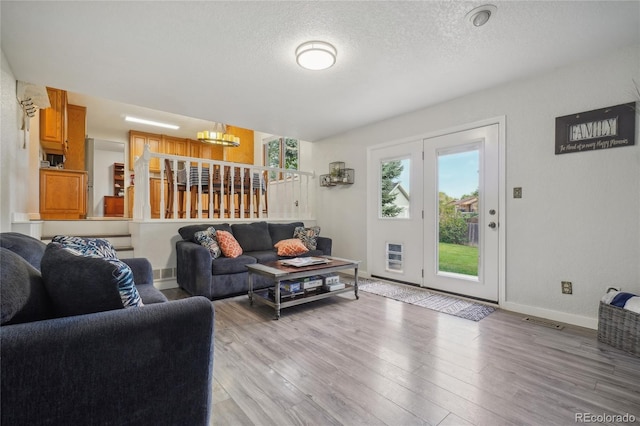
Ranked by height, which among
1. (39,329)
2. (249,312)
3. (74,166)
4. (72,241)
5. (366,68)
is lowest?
(249,312)

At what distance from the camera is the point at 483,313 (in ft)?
9.42

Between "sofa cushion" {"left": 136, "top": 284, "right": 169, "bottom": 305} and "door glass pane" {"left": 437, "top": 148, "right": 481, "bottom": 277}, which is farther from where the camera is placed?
"door glass pane" {"left": 437, "top": 148, "right": 481, "bottom": 277}

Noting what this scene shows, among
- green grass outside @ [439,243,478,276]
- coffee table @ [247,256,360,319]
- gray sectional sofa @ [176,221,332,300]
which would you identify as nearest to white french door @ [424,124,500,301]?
green grass outside @ [439,243,478,276]

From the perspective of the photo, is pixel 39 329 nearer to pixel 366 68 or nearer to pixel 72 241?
pixel 72 241

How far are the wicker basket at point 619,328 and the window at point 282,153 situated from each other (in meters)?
5.37

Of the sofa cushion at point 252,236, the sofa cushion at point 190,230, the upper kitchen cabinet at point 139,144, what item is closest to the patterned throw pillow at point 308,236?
the sofa cushion at point 252,236

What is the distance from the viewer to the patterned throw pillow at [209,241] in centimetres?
340

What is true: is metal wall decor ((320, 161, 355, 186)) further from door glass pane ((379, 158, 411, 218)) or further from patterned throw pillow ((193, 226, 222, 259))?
patterned throw pillow ((193, 226, 222, 259))

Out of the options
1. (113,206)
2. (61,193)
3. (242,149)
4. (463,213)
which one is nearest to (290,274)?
(463,213)

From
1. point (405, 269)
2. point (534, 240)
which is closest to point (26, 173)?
point (405, 269)

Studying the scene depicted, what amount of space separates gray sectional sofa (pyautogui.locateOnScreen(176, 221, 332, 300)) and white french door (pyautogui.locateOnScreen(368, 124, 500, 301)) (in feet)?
3.39

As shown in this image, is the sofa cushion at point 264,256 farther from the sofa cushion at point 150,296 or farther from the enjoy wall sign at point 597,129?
the enjoy wall sign at point 597,129

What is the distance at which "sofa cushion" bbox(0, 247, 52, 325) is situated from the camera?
32.7 inches

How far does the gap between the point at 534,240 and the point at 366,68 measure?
2437 millimetres
